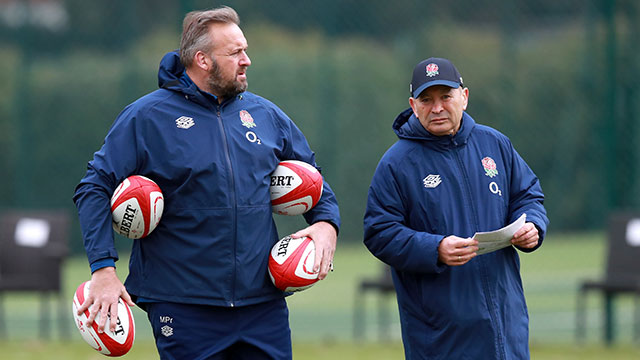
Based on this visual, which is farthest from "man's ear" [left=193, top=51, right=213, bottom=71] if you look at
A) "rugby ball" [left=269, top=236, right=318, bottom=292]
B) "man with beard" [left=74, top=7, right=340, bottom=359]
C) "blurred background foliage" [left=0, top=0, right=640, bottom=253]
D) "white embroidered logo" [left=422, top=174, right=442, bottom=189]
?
"blurred background foliage" [left=0, top=0, right=640, bottom=253]

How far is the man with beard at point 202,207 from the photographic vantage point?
4.13 meters

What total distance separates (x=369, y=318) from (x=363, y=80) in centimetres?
249

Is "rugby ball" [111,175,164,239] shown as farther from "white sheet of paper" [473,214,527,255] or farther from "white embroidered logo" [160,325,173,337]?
"white sheet of paper" [473,214,527,255]

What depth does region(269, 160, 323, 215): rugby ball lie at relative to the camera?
4367mm

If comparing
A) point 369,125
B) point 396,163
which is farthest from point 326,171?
point 396,163

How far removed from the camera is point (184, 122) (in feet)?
13.8

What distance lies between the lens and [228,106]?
14.2 ft

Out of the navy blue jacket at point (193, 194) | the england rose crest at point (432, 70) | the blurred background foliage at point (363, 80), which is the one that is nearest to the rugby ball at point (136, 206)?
the navy blue jacket at point (193, 194)

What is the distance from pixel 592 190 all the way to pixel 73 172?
508 cm

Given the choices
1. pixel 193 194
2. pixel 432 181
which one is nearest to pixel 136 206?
pixel 193 194

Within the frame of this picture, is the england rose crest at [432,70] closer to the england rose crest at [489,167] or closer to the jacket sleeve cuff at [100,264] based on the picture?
the england rose crest at [489,167]

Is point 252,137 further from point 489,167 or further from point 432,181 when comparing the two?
point 489,167

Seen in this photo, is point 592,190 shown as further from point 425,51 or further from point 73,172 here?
point 73,172

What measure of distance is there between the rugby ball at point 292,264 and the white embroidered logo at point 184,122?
631mm
